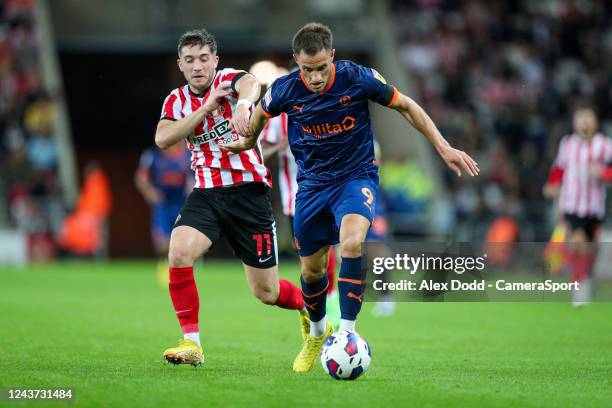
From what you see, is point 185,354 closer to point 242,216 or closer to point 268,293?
point 268,293

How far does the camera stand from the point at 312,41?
7184 millimetres

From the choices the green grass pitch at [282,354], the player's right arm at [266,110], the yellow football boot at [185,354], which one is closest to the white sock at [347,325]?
the green grass pitch at [282,354]

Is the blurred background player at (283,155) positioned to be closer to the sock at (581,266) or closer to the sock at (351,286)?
the sock at (351,286)

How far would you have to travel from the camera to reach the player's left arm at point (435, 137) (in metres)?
7.28

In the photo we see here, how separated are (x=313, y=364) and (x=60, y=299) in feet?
24.6

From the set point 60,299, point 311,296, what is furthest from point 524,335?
point 60,299

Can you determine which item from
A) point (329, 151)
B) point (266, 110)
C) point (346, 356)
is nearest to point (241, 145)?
point (266, 110)

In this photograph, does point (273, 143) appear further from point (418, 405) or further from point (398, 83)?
point (398, 83)

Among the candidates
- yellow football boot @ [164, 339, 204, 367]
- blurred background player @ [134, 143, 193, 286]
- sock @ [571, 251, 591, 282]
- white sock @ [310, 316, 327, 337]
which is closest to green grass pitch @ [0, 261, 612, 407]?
yellow football boot @ [164, 339, 204, 367]

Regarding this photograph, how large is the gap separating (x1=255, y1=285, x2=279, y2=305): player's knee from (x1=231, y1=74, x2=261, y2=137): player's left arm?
1.39 meters

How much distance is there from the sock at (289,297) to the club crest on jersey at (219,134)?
1231 mm

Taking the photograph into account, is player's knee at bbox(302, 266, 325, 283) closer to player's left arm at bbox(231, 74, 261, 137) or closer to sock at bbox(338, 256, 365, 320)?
sock at bbox(338, 256, 365, 320)

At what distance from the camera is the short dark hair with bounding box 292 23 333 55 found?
7.19 metres

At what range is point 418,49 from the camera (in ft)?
88.4
